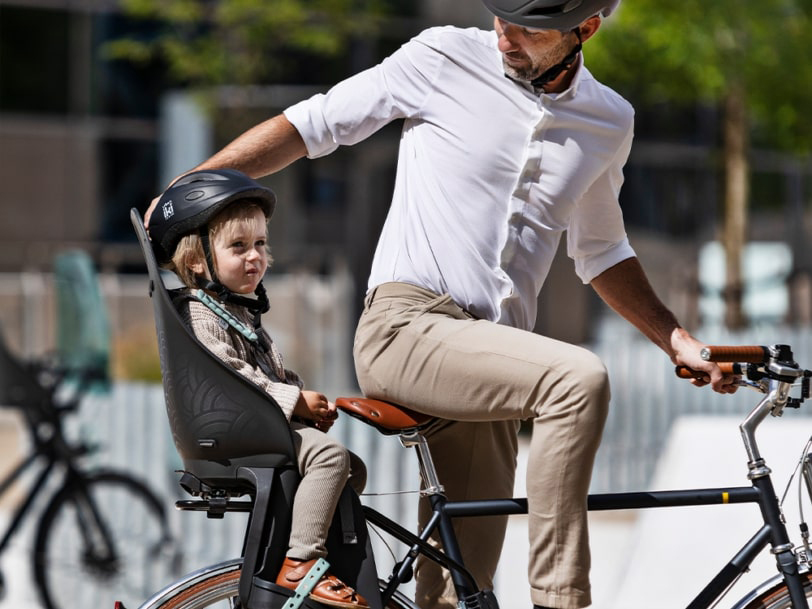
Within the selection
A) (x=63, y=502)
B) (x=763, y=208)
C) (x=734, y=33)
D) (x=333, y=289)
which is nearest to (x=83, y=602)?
(x=63, y=502)

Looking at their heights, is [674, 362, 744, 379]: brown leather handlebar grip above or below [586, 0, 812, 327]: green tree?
below

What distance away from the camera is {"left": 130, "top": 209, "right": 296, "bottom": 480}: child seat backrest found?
2916 mm

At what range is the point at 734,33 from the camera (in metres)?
13.0

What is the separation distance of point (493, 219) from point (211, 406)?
73 cm

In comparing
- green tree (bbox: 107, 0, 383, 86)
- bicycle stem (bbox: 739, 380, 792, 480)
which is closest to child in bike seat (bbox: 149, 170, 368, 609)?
bicycle stem (bbox: 739, 380, 792, 480)

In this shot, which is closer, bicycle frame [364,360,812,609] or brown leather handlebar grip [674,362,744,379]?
bicycle frame [364,360,812,609]

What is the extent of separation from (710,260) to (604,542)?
10.4 m

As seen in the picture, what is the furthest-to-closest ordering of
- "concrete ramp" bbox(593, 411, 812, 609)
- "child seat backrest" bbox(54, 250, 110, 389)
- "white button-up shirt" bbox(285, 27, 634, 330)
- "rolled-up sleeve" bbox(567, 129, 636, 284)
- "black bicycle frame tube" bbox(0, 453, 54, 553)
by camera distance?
"child seat backrest" bbox(54, 250, 110, 389)
"black bicycle frame tube" bbox(0, 453, 54, 553)
"concrete ramp" bbox(593, 411, 812, 609)
"rolled-up sleeve" bbox(567, 129, 636, 284)
"white button-up shirt" bbox(285, 27, 634, 330)

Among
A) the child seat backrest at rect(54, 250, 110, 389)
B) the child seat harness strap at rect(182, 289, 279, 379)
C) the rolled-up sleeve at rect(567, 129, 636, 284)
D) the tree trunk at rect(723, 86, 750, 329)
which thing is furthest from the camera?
the tree trunk at rect(723, 86, 750, 329)

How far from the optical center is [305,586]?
9.73 ft

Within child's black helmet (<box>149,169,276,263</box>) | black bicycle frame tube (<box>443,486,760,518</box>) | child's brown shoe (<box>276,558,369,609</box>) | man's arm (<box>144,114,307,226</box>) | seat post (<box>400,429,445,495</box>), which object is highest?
man's arm (<box>144,114,307,226</box>)

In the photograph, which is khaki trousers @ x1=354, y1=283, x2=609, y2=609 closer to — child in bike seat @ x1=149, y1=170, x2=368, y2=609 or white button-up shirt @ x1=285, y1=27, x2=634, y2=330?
white button-up shirt @ x1=285, y1=27, x2=634, y2=330

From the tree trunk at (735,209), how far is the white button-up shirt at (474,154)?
11.0 m

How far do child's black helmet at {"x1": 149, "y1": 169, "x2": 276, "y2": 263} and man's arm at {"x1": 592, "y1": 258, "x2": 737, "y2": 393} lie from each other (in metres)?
0.93
